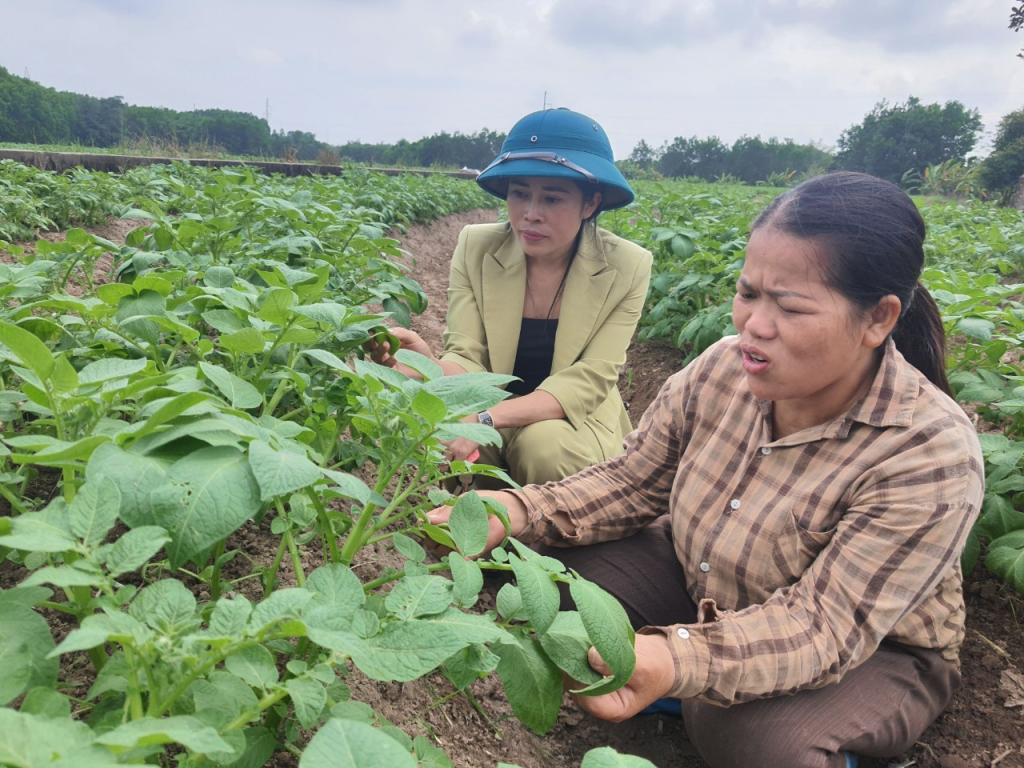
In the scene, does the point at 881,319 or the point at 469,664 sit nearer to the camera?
the point at 469,664

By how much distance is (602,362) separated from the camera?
2.68m

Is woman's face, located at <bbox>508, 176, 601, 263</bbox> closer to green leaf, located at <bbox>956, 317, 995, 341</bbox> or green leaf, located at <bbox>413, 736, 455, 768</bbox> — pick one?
green leaf, located at <bbox>956, 317, 995, 341</bbox>

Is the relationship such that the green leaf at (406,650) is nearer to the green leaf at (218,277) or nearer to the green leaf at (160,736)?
the green leaf at (160,736)

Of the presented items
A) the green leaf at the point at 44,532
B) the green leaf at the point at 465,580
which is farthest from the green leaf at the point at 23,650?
the green leaf at the point at 465,580

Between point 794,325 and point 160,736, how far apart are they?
118cm

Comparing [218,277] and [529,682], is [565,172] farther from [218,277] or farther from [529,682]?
[529,682]

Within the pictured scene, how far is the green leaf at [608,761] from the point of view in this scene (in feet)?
Answer: 2.45

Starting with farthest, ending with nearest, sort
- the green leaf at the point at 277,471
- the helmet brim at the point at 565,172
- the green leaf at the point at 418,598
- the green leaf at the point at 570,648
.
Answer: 1. the helmet brim at the point at 565,172
2. the green leaf at the point at 570,648
3. the green leaf at the point at 418,598
4. the green leaf at the point at 277,471

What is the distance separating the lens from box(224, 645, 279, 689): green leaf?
812 millimetres

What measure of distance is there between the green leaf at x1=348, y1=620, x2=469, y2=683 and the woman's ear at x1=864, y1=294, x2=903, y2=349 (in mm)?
1004

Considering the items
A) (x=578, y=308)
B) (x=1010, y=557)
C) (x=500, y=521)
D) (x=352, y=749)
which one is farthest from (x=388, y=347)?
(x=1010, y=557)

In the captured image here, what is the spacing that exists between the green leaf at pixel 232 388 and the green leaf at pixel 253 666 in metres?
0.37

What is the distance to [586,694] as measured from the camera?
4.06ft

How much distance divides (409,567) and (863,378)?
40.1 inches
